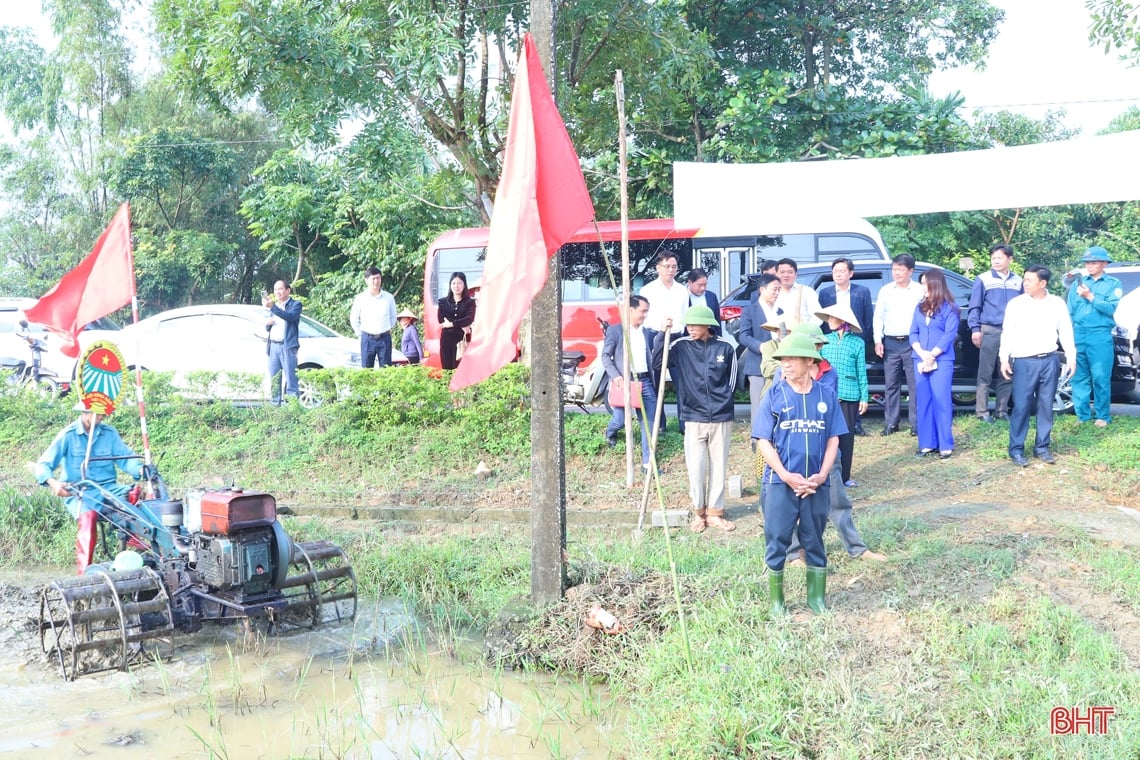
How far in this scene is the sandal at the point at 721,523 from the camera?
27.2 feet

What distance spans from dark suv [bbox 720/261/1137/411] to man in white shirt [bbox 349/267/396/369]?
4500 mm

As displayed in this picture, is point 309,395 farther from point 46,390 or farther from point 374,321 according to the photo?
point 46,390

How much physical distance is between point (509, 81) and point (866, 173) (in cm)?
442

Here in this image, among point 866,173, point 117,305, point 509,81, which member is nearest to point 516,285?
point 117,305

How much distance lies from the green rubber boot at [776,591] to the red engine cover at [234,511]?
3.18m

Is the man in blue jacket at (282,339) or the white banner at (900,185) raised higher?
the white banner at (900,185)

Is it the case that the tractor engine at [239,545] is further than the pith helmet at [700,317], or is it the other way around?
the pith helmet at [700,317]

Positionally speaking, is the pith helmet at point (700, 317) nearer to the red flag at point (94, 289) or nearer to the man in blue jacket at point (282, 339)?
the red flag at point (94, 289)

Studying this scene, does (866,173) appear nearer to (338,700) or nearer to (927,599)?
(927,599)

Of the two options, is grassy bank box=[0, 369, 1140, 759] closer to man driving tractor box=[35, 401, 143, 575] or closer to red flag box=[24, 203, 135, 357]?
man driving tractor box=[35, 401, 143, 575]

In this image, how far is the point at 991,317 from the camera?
35.2 ft

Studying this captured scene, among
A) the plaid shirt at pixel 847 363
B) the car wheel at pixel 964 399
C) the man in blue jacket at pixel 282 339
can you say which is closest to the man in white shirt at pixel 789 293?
the plaid shirt at pixel 847 363

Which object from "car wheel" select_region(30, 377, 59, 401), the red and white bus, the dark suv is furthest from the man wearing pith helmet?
"car wheel" select_region(30, 377, 59, 401)

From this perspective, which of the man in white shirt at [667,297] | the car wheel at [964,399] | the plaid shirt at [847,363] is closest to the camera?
the plaid shirt at [847,363]
